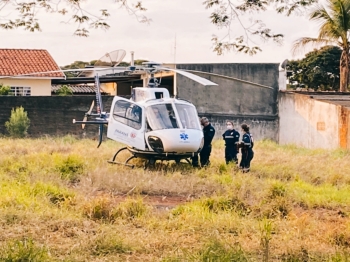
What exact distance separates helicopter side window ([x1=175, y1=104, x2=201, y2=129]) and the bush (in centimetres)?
1150

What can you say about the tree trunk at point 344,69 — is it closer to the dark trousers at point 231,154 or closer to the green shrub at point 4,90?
the dark trousers at point 231,154

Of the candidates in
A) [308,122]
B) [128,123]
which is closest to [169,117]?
[128,123]

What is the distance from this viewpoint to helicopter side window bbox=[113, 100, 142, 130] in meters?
15.4

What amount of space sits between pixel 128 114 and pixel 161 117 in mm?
1082

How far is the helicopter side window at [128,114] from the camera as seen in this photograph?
15406 millimetres

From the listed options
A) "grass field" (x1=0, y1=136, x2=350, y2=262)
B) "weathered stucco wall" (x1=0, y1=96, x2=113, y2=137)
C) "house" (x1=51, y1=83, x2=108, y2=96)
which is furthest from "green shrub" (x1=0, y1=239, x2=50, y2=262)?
"house" (x1=51, y1=83, x2=108, y2=96)

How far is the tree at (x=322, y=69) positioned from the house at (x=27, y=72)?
17760 mm

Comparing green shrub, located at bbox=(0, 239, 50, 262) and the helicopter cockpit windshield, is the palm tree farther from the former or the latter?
green shrub, located at bbox=(0, 239, 50, 262)

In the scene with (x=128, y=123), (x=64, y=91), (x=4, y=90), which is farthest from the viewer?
(x=64, y=91)

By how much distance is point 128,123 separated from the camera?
1568 cm

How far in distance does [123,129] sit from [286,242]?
8.47 metres

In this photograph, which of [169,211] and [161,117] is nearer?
[169,211]

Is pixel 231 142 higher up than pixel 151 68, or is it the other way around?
pixel 151 68

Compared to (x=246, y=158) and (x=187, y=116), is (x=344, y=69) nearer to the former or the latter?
(x=246, y=158)
